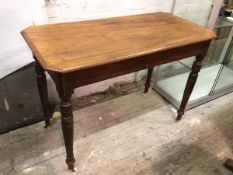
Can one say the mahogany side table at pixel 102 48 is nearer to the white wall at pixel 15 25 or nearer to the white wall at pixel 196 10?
the white wall at pixel 15 25

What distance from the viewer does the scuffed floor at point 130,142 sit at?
138 centimetres

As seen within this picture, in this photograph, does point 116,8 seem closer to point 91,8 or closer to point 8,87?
point 91,8

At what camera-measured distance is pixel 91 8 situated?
1.59 m

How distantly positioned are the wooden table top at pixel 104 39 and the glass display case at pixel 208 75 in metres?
0.76

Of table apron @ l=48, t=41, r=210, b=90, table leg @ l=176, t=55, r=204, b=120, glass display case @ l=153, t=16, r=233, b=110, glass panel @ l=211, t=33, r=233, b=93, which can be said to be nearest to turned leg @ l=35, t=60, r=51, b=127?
table apron @ l=48, t=41, r=210, b=90

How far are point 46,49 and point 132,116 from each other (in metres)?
1.01

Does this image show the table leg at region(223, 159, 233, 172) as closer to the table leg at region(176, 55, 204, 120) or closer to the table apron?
the table leg at region(176, 55, 204, 120)

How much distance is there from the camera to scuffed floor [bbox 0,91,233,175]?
1383 mm

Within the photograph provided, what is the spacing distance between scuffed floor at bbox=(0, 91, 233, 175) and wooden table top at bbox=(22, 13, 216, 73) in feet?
2.45

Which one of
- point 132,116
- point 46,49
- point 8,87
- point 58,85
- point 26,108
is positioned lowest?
point 132,116

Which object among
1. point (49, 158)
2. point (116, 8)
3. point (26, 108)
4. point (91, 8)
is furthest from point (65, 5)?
point (49, 158)

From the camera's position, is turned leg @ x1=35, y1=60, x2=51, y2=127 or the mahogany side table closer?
the mahogany side table

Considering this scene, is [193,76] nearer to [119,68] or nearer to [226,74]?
[119,68]

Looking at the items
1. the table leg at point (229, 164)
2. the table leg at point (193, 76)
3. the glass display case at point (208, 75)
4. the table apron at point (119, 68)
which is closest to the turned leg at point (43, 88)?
the table apron at point (119, 68)
